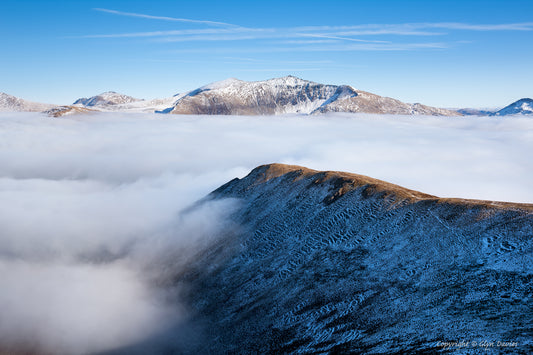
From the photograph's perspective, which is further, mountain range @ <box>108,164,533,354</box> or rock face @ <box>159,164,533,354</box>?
mountain range @ <box>108,164,533,354</box>

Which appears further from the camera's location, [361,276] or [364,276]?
[361,276]

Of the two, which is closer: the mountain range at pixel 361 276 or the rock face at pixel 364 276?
the rock face at pixel 364 276

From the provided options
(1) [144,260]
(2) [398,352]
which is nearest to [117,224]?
(1) [144,260]

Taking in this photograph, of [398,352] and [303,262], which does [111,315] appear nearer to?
[303,262]
